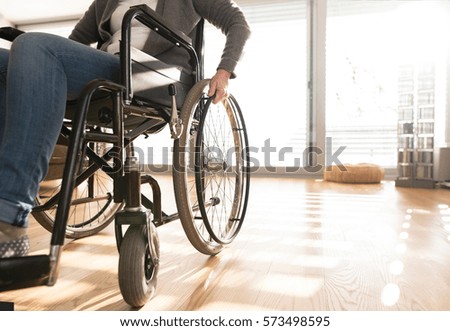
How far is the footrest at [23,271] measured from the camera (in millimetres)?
581

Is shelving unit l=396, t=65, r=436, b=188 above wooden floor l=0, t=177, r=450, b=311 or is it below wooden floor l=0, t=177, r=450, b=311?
above

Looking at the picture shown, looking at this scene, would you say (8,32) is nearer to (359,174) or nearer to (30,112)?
(30,112)

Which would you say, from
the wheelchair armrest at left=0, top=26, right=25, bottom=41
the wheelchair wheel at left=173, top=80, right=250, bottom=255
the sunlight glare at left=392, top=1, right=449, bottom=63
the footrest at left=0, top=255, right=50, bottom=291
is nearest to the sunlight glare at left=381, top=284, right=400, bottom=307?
the wheelchair wheel at left=173, top=80, right=250, bottom=255

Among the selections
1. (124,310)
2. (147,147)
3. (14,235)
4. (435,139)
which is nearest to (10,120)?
(14,235)

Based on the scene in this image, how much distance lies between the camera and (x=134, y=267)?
0.76 m

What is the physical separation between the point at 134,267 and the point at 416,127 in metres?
3.10

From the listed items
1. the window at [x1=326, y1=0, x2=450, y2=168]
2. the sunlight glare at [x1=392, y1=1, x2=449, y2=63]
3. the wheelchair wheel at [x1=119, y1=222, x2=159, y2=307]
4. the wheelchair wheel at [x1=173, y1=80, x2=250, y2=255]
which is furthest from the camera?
the window at [x1=326, y1=0, x2=450, y2=168]

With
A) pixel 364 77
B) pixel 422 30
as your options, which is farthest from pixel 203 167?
pixel 364 77

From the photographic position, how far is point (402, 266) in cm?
107

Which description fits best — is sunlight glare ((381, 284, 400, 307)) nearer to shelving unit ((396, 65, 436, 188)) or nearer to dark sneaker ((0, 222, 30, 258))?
dark sneaker ((0, 222, 30, 258))

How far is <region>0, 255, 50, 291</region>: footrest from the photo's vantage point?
581 mm

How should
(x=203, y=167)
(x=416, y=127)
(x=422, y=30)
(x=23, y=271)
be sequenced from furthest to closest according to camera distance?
(x=422, y=30) < (x=416, y=127) < (x=203, y=167) < (x=23, y=271)

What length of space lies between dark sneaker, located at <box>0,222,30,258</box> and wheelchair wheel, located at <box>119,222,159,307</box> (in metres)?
0.19

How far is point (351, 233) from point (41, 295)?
3.64 ft
